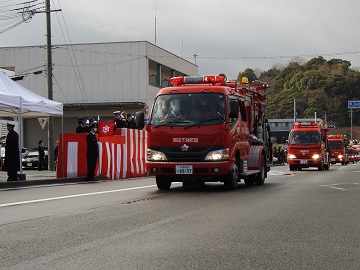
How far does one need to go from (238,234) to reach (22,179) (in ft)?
39.2

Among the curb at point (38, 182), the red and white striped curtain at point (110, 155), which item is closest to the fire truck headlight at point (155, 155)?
the curb at point (38, 182)

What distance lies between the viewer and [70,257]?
19.7 ft

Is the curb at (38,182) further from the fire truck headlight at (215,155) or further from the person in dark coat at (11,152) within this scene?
the fire truck headlight at (215,155)

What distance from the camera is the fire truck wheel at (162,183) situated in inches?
578

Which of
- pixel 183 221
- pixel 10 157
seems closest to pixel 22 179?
pixel 10 157

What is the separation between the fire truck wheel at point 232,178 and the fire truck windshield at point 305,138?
19956mm

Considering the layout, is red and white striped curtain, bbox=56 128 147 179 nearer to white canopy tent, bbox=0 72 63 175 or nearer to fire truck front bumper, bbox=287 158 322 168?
white canopy tent, bbox=0 72 63 175

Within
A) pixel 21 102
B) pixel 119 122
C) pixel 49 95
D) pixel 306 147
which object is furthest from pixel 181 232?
pixel 306 147

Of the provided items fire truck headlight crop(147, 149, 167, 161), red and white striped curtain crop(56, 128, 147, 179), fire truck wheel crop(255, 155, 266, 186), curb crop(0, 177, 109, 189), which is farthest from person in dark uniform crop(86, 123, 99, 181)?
fire truck headlight crop(147, 149, 167, 161)

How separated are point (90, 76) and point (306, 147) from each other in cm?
2152

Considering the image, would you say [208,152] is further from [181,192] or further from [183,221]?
[183,221]

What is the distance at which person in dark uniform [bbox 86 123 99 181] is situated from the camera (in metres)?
19.4

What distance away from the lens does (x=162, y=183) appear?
14906 millimetres

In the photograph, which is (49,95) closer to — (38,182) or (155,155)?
(38,182)
